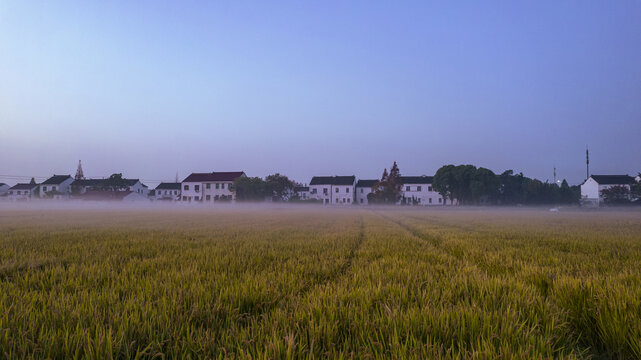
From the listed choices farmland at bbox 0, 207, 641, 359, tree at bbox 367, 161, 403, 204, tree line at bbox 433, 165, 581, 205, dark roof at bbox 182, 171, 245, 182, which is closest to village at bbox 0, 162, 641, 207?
dark roof at bbox 182, 171, 245, 182

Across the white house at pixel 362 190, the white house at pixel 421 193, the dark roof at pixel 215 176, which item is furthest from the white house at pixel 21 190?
the white house at pixel 421 193

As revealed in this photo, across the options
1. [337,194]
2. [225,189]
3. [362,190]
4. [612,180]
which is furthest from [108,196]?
[612,180]

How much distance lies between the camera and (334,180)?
99.1 metres

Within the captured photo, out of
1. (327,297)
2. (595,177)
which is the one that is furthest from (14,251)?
(595,177)

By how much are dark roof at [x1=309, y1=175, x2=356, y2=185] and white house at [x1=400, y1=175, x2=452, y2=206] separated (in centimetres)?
1804

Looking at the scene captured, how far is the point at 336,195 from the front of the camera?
96.4m

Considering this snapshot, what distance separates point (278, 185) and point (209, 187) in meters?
30.7

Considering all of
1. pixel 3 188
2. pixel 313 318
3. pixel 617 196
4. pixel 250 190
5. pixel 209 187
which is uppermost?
pixel 3 188

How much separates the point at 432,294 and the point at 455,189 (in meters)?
75.4

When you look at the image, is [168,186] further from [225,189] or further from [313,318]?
[313,318]

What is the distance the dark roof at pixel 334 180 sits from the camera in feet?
319

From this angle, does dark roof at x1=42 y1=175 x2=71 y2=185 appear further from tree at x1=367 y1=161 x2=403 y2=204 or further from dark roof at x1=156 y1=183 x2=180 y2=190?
tree at x1=367 y1=161 x2=403 y2=204

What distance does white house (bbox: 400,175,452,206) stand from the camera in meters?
92.6

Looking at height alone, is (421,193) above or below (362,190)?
below
